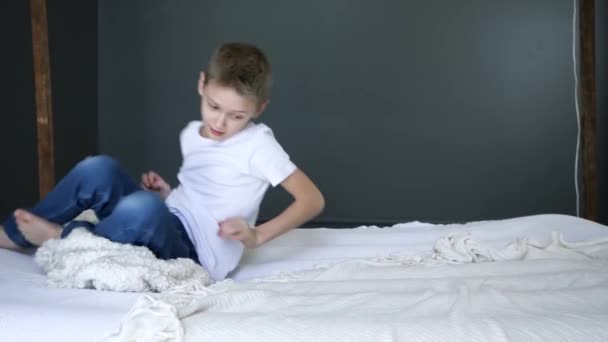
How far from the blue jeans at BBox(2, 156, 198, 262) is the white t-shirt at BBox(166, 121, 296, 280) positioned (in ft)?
0.15

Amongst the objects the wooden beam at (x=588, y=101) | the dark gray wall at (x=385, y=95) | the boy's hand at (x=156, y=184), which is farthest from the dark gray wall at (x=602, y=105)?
the boy's hand at (x=156, y=184)

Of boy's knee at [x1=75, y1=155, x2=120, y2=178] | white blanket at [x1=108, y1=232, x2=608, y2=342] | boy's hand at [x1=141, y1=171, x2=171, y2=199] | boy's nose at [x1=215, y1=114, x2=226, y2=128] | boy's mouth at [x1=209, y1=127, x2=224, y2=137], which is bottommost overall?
white blanket at [x1=108, y1=232, x2=608, y2=342]

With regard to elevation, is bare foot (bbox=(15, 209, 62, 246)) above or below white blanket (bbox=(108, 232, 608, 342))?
above

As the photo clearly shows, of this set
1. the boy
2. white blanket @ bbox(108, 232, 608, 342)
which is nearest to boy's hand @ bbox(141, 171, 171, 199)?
the boy

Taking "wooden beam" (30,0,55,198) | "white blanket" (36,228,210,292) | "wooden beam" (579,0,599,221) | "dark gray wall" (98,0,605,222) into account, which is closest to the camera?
"white blanket" (36,228,210,292)

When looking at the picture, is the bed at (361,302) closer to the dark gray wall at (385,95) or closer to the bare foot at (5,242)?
the bare foot at (5,242)

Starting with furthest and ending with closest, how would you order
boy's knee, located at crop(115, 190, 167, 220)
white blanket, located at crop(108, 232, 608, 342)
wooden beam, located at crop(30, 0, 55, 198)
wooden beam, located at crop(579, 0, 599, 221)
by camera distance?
wooden beam, located at crop(579, 0, 599, 221) → wooden beam, located at crop(30, 0, 55, 198) → boy's knee, located at crop(115, 190, 167, 220) → white blanket, located at crop(108, 232, 608, 342)

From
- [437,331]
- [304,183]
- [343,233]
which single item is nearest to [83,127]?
[343,233]

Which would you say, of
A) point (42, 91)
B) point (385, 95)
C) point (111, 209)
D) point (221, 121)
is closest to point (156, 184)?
point (111, 209)

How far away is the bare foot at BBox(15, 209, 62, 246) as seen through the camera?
1508 millimetres

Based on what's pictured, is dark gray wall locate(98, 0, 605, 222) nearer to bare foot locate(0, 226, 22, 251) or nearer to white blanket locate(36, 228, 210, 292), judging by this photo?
bare foot locate(0, 226, 22, 251)

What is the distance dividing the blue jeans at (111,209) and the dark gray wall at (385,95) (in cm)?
237

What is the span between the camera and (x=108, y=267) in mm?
1250

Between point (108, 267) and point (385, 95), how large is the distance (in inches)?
111
